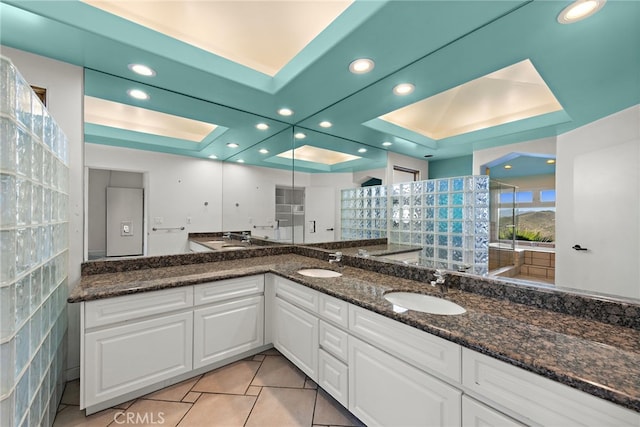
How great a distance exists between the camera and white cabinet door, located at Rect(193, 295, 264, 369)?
1.90 m

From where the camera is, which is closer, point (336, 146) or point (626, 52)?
point (626, 52)

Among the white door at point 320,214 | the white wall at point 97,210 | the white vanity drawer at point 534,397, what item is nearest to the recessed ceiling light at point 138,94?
the white wall at point 97,210

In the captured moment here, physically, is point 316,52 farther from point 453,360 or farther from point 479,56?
point 453,360

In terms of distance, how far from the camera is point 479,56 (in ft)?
5.10

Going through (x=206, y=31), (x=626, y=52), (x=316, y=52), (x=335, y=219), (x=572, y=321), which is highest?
(x=206, y=31)

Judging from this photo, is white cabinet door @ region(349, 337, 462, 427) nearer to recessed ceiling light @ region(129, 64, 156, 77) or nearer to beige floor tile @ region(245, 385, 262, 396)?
beige floor tile @ region(245, 385, 262, 396)

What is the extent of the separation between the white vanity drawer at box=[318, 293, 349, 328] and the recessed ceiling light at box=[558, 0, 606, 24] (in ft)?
5.88

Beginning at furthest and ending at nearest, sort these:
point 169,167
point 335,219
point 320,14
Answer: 1. point 335,219
2. point 169,167
3. point 320,14

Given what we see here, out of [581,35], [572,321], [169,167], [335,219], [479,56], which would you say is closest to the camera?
[572,321]

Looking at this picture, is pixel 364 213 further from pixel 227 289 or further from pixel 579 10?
pixel 579 10

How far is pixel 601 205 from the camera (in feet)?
3.51

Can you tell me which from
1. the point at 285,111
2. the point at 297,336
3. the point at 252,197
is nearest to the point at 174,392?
the point at 297,336

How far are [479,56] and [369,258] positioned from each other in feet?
5.19

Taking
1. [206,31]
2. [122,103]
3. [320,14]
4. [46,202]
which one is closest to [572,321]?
[320,14]
